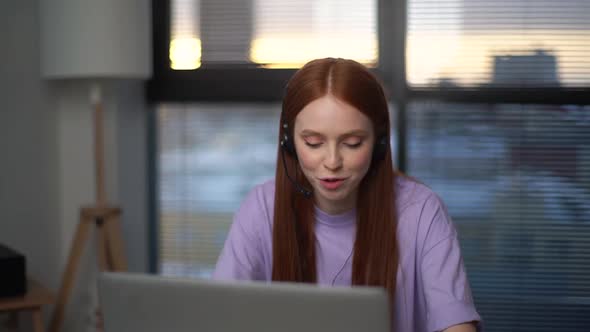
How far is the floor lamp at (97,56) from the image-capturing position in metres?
2.49

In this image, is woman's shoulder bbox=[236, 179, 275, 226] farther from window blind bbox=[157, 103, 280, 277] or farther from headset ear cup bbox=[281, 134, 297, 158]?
window blind bbox=[157, 103, 280, 277]

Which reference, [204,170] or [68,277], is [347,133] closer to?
[68,277]

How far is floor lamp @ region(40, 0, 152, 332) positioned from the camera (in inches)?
98.0

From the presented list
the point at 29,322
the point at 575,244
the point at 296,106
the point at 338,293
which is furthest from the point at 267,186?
the point at 575,244

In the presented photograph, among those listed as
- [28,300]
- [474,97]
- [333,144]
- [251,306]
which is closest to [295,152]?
[333,144]

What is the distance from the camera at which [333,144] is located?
133cm

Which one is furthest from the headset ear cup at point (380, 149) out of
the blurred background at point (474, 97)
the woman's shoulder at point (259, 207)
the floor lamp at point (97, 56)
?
the blurred background at point (474, 97)

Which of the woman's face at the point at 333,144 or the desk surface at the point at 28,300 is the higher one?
the woman's face at the point at 333,144

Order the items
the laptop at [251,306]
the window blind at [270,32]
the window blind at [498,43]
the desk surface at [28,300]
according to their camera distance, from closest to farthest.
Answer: the laptop at [251,306] → the desk surface at [28,300] → the window blind at [498,43] → the window blind at [270,32]

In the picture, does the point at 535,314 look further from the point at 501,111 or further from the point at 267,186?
the point at 267,186

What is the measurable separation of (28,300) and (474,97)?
1771 millimetres

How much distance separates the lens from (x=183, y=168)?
3150 mm

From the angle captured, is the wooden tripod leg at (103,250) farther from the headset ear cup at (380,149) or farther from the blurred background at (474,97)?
the headset ear cup at (380,149)

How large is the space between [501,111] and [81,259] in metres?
1.75
